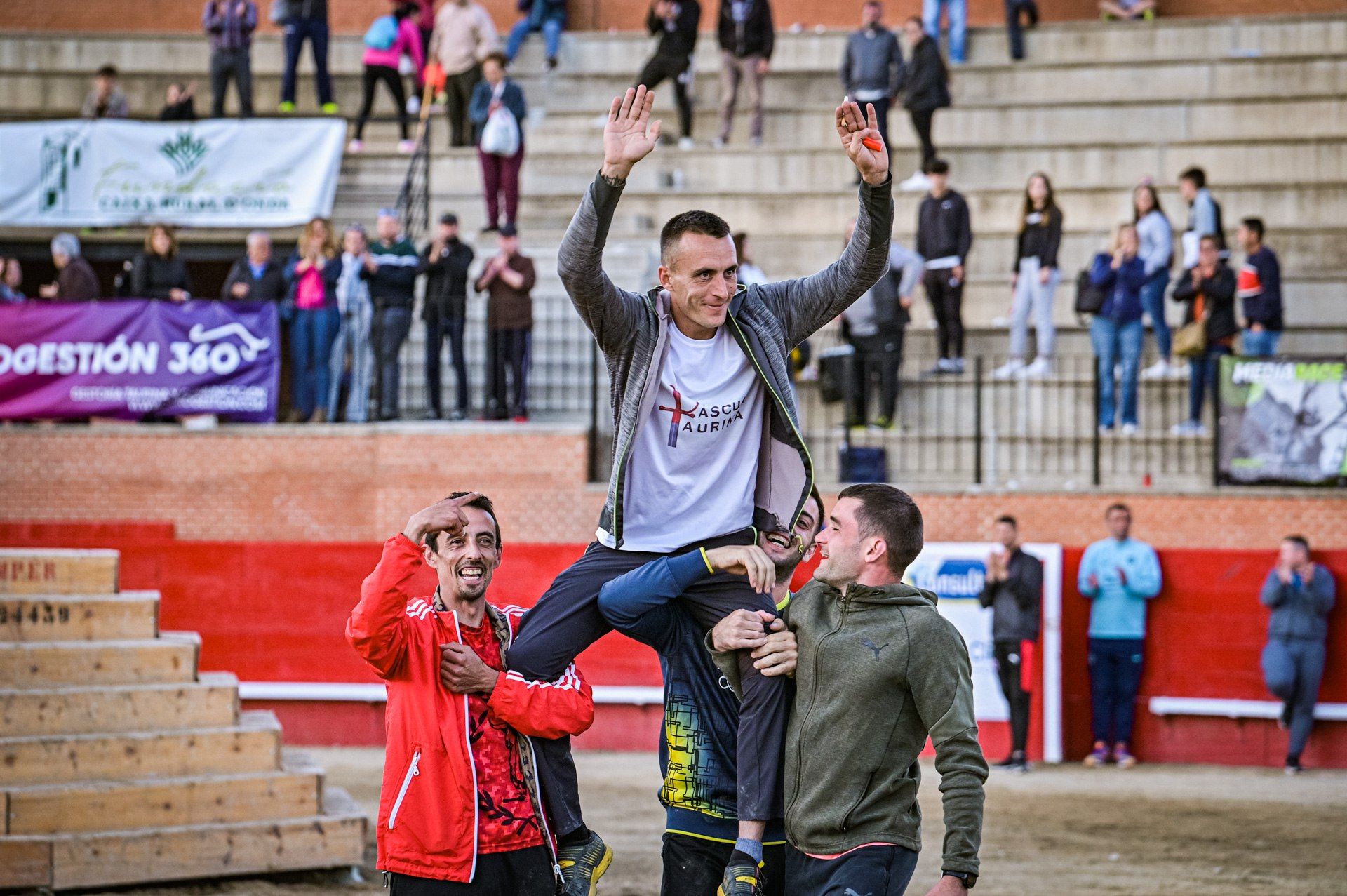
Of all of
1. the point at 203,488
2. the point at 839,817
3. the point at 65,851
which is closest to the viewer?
the point at 839,817

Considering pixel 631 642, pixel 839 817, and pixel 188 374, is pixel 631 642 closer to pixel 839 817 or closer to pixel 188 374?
pixel 188 374

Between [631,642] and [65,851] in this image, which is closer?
[65,851]

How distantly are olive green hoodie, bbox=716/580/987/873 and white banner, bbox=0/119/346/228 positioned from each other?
48.7 ft

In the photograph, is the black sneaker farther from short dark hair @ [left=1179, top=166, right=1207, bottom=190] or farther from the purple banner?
→ short dark hair @ [left=1179, top=166, right=1207, bottom=190]

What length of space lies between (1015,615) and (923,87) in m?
7.32

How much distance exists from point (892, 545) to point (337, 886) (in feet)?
18.0

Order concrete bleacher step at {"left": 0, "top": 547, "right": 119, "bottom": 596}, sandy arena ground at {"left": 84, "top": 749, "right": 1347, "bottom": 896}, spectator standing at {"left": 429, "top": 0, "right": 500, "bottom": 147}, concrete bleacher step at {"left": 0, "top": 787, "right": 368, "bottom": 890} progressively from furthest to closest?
1. spectator standing at {"left": 429, "top": 0, "right": 500, "bottom": 147}
2. sandy arena ground at {"left": 84, "top": 749, "right": 1347, "bottom": 896}
3. concrete bleacher step at {"left": 0, "top": 547, "right": 119, "bottom": 596}
4. concrete bleacher step at {"left": 0, "top": 787, "right": 368, "bottom": 890}

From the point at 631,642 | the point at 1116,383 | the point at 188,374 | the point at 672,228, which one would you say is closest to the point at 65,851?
the point at 672,228

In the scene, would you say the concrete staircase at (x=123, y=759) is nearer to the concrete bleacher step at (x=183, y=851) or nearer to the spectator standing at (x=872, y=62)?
the concrete bleacher step at (x=183, y=851)

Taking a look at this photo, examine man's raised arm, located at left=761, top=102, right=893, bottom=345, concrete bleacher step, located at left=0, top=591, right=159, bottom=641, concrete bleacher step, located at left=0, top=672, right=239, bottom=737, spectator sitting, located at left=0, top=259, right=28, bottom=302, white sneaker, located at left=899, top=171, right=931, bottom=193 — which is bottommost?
concrete bleacher step, located at left=0, top=672, right=239, bottom=737

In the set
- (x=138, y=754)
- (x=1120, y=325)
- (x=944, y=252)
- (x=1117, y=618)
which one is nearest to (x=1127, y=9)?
(x=944, y=252)

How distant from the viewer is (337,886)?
30.0 ft

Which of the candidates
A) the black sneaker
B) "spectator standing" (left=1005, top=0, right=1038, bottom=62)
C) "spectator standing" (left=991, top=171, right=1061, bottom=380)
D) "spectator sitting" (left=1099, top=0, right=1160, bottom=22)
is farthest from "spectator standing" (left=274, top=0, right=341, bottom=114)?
the black sneaker

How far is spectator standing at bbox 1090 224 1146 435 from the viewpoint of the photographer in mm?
15141
